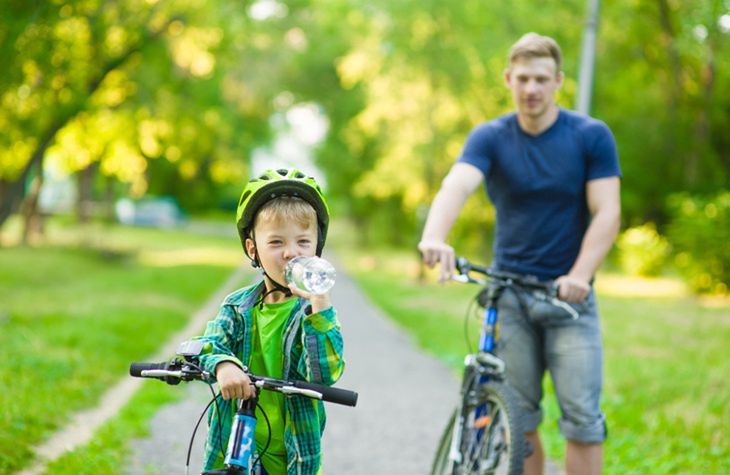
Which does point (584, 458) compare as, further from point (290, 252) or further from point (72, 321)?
point (72, 321)

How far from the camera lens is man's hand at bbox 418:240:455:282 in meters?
3.56

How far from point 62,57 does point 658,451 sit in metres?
9.13

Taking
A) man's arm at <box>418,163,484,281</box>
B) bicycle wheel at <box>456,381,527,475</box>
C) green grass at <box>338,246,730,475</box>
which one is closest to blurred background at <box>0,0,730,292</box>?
green grass at <box>338,246,730,475</box>

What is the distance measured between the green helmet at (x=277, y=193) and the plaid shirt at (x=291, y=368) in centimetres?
25

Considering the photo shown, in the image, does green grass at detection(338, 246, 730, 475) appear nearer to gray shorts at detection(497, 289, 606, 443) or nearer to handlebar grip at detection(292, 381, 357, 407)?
gray shorts at detection(497, 289, 606, 443)

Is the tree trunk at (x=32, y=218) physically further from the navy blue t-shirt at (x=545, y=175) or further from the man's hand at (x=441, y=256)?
the man's hand at (x=441, y=256)

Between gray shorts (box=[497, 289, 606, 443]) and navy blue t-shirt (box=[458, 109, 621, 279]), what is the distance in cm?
20

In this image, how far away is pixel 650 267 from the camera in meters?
23.6

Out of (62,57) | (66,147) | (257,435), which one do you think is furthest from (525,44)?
(66,147)

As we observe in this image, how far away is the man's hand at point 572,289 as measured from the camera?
3.64 meters

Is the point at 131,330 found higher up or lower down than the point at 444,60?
lower down

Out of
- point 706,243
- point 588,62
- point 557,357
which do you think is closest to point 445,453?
point 557,357

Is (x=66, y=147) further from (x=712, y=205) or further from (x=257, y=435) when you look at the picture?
(x=257, y=435)

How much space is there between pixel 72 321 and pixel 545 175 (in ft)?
27.2
